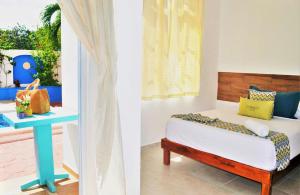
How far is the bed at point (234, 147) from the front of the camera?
2.60 m

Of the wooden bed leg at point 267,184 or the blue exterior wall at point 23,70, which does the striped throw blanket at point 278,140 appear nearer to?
the wooden bed leg at point 267,184

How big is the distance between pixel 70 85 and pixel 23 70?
4.35 ft

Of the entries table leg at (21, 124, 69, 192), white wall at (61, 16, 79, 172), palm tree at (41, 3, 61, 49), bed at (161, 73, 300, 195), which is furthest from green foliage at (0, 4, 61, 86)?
bed at (161, 73, 300, 195)

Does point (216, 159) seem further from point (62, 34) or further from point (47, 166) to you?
point (62, 34)

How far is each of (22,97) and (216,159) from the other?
2.06 meters

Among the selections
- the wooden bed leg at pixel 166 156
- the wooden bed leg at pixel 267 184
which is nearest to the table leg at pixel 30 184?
the wooden bed leg at pixel 166 156

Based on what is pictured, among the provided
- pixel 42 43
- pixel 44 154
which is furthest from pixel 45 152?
pixel 42 43

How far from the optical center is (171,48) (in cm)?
433

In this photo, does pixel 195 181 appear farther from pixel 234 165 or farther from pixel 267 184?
pixel 267 184

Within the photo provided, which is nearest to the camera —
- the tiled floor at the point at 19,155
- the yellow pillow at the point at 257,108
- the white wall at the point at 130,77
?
the white wall at the point at 130,77

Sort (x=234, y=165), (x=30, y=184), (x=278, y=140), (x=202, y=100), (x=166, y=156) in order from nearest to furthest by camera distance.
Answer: (x=30, y=184), (x=278, y=140), (x=234, y=165), (x=166, y=156), (x=202, y=100)

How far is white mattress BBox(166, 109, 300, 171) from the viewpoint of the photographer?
262 cm

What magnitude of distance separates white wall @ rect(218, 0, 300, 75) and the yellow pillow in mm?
1015

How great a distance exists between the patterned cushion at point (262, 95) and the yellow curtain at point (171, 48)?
1156 mm
